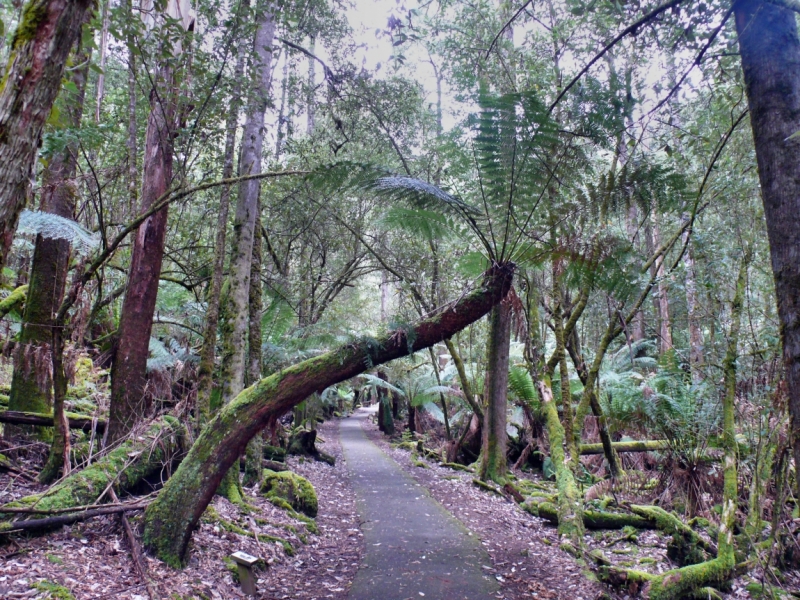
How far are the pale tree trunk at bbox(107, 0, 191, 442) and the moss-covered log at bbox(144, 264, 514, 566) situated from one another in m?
1.23

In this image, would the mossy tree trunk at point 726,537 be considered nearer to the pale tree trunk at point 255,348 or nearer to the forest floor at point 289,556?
the forest floor at point 289,556

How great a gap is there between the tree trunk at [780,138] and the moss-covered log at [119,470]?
414 centimetres

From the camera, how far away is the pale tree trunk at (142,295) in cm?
455

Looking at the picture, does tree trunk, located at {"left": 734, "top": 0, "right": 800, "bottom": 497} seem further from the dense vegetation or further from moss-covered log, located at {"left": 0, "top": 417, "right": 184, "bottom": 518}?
moss-covered log, located at {"left": 0, "top": 417, "right": 184, "bottom": 518}

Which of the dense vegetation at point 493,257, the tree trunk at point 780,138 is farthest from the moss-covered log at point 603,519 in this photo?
the tree trunk at point 780,138

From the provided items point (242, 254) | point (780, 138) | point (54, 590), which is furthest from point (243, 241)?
point (780, 138)

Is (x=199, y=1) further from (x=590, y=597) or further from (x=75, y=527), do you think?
(x=590, y=597)

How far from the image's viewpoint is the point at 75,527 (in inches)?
132

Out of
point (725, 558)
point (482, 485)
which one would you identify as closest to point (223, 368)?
point (482, 485)

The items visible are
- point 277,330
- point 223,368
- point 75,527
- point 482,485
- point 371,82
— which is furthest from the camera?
point 277,330

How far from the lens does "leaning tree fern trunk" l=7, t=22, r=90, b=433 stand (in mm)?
4738

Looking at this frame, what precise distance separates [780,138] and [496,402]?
5.82 meters

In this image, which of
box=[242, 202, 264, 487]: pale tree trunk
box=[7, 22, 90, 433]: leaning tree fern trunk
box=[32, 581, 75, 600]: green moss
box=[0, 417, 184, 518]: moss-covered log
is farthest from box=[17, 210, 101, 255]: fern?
box=[242, 202, 264, 487]: pale tree trunk

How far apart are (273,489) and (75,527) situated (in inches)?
106
